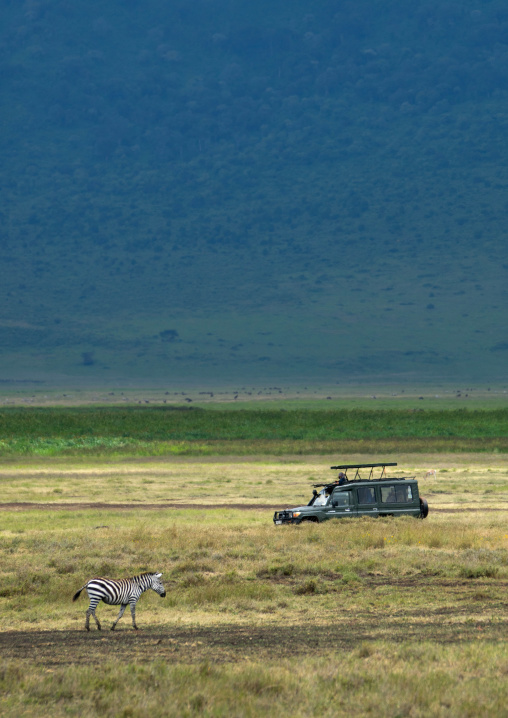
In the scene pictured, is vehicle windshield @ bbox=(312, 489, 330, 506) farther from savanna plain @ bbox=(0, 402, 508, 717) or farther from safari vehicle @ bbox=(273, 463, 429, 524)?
savanna plain @ bbox=(0, 402, 508, 717)

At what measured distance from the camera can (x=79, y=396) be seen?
615 feet

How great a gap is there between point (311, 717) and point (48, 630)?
6.75 metres

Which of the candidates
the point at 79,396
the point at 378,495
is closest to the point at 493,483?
the point at 378,495

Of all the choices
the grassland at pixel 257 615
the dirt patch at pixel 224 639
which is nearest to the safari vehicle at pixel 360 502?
the grassland at pixel 257 615

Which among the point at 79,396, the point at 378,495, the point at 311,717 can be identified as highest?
the point at 79,396

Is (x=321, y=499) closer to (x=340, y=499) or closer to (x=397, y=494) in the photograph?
(x=340, y=499)

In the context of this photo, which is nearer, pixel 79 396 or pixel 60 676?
pixel 60 676

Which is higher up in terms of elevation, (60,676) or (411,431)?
(411,431)

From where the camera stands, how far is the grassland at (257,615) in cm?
1151

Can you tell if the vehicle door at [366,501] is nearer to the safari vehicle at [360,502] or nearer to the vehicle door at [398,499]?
the safari vehicle at [360,502]

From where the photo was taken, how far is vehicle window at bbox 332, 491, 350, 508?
28.0 m

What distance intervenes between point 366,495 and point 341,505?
0.90 meters

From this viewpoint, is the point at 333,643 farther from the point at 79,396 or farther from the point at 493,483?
the point at 79,396

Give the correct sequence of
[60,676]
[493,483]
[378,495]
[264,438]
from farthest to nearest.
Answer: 1. [264,438]
2. [493,483]
3. [378,495]
4. [60,676]
